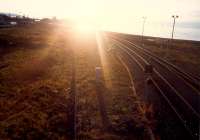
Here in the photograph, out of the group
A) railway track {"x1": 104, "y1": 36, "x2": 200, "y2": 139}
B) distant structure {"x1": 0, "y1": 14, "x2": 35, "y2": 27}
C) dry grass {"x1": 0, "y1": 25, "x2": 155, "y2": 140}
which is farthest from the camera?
distant structure {"x1": 0, "y1": 14, "x2": 35, "y2": 27}

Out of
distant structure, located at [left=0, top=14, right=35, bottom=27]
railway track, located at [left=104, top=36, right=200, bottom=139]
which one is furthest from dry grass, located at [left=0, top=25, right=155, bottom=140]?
distant structure, located at [left=0, top=14, right=35, bottom=27]

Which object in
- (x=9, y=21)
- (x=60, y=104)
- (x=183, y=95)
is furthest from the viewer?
(x=9, y=21)

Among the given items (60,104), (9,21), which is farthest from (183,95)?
(9,21)

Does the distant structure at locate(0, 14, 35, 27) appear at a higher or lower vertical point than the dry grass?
higher

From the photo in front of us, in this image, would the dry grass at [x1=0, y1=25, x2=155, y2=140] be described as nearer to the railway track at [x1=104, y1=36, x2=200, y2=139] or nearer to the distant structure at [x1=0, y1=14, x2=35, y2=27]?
the railway track at [x1=104, y1=36, x2=200, y2=139]

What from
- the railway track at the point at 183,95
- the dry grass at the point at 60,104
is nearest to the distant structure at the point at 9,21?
the dry grass at the point at 60,104

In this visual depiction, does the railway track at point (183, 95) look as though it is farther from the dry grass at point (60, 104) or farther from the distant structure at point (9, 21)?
the distant structure at point (9, 21)

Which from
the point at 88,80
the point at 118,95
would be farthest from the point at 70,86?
the point at 118,95

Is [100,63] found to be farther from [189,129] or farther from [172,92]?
[189,129]

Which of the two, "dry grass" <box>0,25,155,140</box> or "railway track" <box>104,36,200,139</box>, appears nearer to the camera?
"dry grass" <box>0,25,155,140</box>

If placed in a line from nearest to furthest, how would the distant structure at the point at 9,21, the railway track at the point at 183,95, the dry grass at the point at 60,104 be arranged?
1. the dry grass at the point at 60,104
2. the railway track at the point at 183,95
3. the distant structure at the point at 9,21

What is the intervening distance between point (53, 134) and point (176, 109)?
6.59 metres

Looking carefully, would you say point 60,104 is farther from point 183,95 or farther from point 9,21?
point 9,21

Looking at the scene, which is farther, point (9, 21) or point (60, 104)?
point (9, 21)
